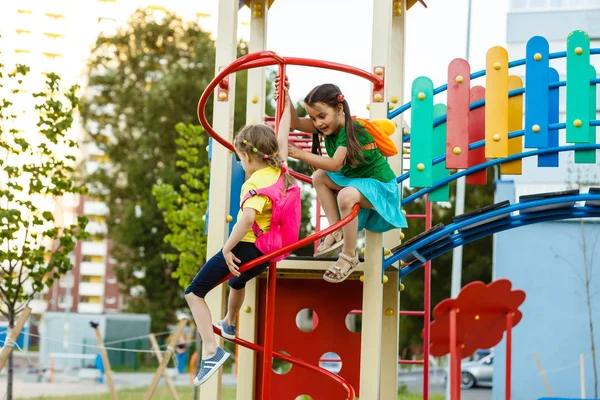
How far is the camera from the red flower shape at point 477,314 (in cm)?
805

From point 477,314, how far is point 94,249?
2163 inches

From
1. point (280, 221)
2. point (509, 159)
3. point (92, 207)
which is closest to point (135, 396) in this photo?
point (509, 159)

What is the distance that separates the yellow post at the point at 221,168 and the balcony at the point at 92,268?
57044 mm

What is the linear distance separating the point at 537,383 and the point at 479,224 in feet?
36.8

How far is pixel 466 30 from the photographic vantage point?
18.2 meters

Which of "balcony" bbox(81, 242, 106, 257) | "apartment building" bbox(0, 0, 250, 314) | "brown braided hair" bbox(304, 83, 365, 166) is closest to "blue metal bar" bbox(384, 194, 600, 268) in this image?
"brown braided hair" bbox(304, 83, 365, 166)

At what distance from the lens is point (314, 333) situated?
5.95 meters

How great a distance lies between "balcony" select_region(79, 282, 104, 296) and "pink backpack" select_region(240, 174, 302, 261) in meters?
59.0

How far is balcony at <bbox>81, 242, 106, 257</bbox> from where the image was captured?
60094 millimetres

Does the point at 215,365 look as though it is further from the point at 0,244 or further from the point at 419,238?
the point at 0,244

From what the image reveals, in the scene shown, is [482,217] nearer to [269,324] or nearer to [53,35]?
[269,324]

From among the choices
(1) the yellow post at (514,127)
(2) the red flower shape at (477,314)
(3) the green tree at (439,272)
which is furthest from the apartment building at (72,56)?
(1) the yellow post at (514,127)

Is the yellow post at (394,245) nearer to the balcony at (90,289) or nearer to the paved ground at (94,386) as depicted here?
the paved ground at (94,386)

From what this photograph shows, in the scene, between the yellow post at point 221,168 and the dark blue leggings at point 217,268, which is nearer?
the dark blue leggings at point 217,268
